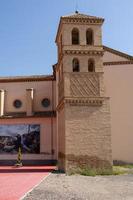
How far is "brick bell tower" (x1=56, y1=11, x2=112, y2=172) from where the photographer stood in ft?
64.1

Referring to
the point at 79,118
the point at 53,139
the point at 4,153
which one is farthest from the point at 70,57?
the point at 4,153

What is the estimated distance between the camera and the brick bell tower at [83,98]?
64.1ft

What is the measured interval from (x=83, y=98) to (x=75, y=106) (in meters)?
0.78

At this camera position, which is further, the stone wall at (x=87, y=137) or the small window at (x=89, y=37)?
the small window at (x=89, y=37)

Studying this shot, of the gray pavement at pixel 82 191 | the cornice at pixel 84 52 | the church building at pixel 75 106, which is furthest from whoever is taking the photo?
the cornice at pixel 84 52

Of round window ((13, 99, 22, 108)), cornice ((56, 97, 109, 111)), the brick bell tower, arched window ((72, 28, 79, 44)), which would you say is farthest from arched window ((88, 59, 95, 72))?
round window ((13, 99, 22, 108))

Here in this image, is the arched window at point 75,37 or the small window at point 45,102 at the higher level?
the arched window at point 75,37

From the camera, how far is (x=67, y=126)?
1970cm

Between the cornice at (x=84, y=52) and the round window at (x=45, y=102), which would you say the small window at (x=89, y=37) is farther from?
the round window at (x=45, y=102)

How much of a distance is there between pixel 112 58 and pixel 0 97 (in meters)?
11.8

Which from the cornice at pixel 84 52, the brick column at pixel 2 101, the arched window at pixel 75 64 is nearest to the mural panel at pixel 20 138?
the brick column at pixel 2 101

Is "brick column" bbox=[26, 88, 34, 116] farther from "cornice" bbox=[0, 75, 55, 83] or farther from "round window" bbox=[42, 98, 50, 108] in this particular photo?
"cornice" bbox=[0, 75, 55, 83]

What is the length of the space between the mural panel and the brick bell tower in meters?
7.69

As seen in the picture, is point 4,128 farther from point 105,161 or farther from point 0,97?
point 105,161
